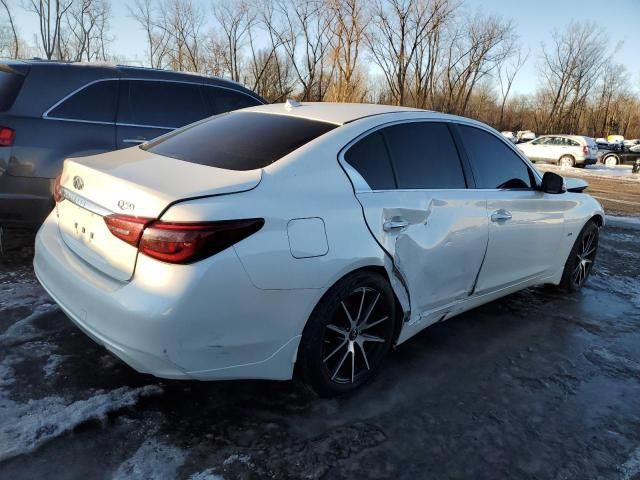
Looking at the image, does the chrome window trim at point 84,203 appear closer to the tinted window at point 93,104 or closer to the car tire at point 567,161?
the tinted window at point 93,104

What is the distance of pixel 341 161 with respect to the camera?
107 inches

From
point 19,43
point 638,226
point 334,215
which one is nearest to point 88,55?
point 19,43

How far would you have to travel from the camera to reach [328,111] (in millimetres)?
3246

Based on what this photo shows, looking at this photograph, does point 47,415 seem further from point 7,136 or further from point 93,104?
point 93,104

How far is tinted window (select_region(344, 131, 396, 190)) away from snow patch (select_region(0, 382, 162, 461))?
1.57 meters

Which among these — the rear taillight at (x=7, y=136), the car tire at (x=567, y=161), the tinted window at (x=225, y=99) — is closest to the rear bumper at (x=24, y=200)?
the rear taillight at (x=7, y=136)

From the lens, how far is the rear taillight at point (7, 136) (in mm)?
4043

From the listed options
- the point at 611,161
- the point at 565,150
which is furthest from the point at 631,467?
the point at 611,161

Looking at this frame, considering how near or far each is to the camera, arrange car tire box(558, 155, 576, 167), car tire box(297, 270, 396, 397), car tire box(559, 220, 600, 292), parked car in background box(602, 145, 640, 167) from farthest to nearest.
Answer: parked car in background box(602, 145, 640, 167) → car tire box(558, 155, 576, 167) → car tire box(559, 220, 600, 292) → car tire box(297, 270, 396, 397)

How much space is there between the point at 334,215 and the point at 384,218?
1.20 ft

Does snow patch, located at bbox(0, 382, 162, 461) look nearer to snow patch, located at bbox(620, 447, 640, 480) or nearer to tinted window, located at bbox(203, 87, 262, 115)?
snow patch, located at bbox(620, 447, 640, 480)

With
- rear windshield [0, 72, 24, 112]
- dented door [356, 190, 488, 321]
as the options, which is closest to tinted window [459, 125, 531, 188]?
dented door [356, 190, 488, 321]

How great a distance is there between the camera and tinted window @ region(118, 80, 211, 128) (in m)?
4.95

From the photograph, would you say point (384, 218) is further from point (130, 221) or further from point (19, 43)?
point (19, 43)
